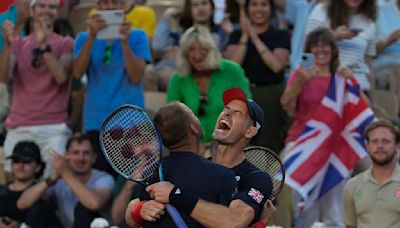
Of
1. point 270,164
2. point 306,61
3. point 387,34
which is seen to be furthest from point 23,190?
point 270,164

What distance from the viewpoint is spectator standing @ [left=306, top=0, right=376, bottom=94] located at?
10.2 meters

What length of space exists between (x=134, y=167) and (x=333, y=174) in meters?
4.20

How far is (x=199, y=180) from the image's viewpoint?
5.66 m

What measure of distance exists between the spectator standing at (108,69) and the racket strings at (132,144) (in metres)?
4.14

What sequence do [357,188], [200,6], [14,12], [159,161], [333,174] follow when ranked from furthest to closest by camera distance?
[14,12], [200,6], [333,174], [357,188], [159,161]

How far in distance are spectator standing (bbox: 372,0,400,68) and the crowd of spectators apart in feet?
0.07

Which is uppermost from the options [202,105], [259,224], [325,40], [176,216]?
[325,40]

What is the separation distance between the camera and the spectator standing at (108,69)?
10047 mm

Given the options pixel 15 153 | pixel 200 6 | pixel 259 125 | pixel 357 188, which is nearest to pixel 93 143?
pixel 15 153

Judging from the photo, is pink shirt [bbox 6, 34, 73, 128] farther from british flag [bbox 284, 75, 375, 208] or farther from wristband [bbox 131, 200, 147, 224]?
wristband [bbox 131, 200, 147, 224]

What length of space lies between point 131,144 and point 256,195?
2.16 feet

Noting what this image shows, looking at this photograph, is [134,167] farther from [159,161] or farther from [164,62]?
[164,62]

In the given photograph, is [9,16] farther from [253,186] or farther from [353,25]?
[253,186]

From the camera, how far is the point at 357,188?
9000mm
